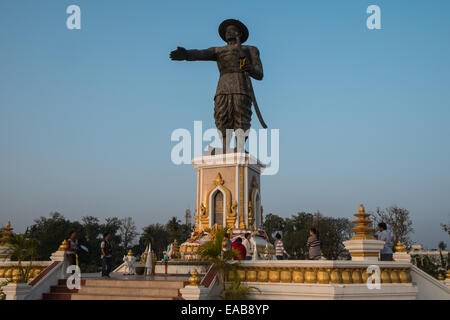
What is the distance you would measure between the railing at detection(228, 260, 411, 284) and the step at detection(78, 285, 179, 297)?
144 cm

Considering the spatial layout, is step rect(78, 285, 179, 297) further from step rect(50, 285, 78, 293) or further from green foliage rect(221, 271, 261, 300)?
green foliage rect(221, 271, 261, 300)

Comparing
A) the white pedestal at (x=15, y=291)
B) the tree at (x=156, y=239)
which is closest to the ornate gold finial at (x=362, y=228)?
the white pedestal at (x=15, y=291)

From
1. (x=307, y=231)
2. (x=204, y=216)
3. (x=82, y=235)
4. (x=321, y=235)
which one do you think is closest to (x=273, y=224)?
(x=307, y=231)

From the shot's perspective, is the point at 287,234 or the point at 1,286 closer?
the point at 1,286

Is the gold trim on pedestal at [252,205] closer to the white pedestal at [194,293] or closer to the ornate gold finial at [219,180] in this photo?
the ornate gold finial at [219,180]

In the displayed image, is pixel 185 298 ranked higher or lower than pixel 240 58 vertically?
lower

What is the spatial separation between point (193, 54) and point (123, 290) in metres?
10.3

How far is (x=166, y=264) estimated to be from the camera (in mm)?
13359

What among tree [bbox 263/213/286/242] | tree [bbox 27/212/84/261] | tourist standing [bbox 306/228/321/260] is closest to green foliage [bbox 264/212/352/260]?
tree [bbox 263/213/286/242]

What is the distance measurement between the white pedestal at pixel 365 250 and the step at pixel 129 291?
13.5 feet

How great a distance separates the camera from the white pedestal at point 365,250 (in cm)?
955
